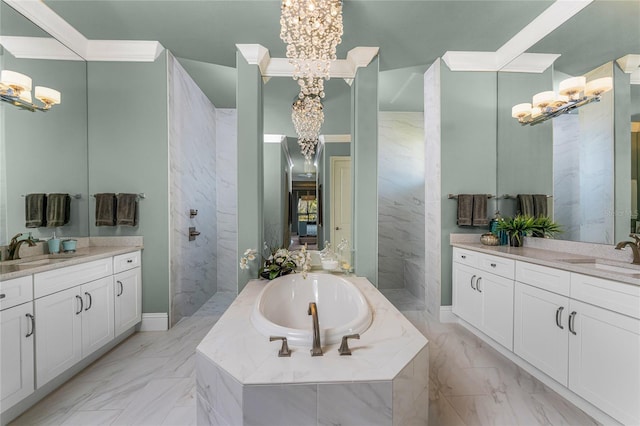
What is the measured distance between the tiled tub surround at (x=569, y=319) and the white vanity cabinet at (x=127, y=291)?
3235 millimetres

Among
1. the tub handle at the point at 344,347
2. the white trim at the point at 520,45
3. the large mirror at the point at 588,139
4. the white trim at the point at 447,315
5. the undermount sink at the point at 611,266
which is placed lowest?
the white trim at the point at 447,315

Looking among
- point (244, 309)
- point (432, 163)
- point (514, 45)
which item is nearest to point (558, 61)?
point (514, 45)

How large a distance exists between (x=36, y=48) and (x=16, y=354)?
2.24 metres

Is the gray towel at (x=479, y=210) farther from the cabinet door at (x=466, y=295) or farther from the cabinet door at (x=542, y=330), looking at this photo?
the cabinet door at (x=542, y=330)

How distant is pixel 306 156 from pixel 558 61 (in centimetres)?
247

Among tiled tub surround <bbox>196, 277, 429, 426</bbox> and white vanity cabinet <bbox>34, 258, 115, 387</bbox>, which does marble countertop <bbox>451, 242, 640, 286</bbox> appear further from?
white vanity cabinet <bbox>34, 258, 115, 387</bbox>

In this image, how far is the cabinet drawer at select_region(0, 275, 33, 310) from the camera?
1419mm

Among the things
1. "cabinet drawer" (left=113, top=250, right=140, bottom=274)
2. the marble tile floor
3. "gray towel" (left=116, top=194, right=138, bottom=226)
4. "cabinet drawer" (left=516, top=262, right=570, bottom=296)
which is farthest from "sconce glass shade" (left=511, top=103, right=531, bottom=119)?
"cabinet drawer" (left=113, top=250, right=140, bottom=274)

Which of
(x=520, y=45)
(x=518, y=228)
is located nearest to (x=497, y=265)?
(x=518, y=228)

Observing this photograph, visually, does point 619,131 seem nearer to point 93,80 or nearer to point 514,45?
point 514,45

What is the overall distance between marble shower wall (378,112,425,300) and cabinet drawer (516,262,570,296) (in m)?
1.98

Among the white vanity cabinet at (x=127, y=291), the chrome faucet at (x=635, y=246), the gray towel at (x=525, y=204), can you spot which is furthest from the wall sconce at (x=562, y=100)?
the white vanity cabinet at (x=127, y=291)

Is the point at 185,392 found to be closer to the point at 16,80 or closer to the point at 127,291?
the point at 127,291

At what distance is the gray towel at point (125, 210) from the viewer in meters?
2.51
